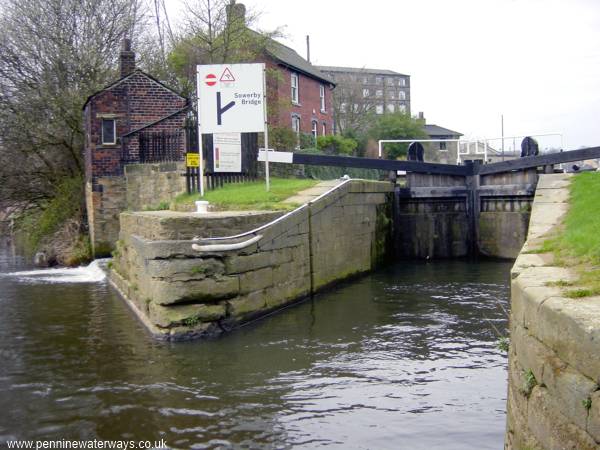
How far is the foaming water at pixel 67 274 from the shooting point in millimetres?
16197

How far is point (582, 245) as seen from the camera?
5.80 meters

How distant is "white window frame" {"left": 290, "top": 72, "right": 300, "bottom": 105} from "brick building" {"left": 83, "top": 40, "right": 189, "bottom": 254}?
58.2ft

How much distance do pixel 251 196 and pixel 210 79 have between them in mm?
2322

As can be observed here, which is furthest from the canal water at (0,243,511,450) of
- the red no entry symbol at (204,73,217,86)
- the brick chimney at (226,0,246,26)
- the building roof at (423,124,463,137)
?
the building roof at (423,124,463,137)

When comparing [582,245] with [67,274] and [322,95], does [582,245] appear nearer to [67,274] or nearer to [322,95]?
[67,274]

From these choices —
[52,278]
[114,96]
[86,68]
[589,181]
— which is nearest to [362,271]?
[589,181]

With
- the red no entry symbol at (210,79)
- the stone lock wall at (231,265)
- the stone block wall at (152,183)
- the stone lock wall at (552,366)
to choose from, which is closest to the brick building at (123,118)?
the stone block wall at (152,183)

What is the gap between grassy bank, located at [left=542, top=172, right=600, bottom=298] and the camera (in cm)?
438

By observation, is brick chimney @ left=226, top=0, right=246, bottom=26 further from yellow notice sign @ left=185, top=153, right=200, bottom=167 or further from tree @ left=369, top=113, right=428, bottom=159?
tree @ left=369, top=113, right=428, bottom=159

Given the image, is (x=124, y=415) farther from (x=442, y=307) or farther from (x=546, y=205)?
(x=546, y=205)

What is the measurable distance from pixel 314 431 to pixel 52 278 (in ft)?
41.9

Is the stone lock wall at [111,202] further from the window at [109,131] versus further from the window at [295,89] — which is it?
the window at [295,89]

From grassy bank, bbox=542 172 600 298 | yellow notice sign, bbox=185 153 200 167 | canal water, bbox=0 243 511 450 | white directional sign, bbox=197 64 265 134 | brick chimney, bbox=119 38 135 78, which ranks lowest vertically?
canal water, bbox=0 243 511 450

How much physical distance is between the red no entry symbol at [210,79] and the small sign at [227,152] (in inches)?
67.4
